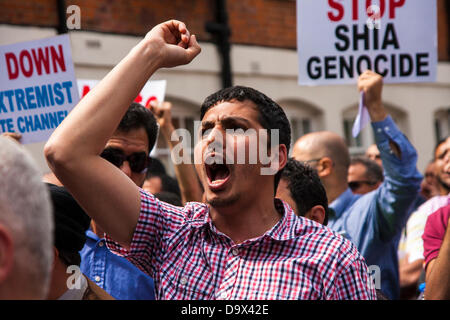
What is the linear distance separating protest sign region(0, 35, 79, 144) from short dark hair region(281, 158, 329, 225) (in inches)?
51.0

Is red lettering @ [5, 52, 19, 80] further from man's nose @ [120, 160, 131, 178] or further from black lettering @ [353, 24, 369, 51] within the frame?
black lettering @ [353, 24, 369, 51]

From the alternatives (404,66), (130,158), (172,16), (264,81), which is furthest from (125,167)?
(264,81)

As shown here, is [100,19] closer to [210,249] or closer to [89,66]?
[89,66]

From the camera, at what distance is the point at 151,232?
89.6 inches

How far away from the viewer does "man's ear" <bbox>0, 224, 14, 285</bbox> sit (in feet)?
4.16

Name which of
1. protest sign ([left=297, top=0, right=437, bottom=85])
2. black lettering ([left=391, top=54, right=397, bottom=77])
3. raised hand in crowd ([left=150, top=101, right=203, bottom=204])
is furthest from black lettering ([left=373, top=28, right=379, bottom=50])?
raised hand in crowd ([left=150, top=101, right=203, bottom=204])

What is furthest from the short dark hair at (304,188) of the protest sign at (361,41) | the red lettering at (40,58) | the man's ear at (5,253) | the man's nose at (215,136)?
the man's ear at (5,253)

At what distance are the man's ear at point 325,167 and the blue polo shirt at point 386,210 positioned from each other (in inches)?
11.4

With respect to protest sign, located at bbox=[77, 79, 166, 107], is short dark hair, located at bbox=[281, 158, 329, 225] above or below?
below

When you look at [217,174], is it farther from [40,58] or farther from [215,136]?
[40,58]

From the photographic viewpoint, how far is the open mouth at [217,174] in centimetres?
233

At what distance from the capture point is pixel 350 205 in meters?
4.49

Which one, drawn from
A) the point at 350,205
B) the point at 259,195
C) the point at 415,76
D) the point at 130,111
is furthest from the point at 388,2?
the point at 259,195
